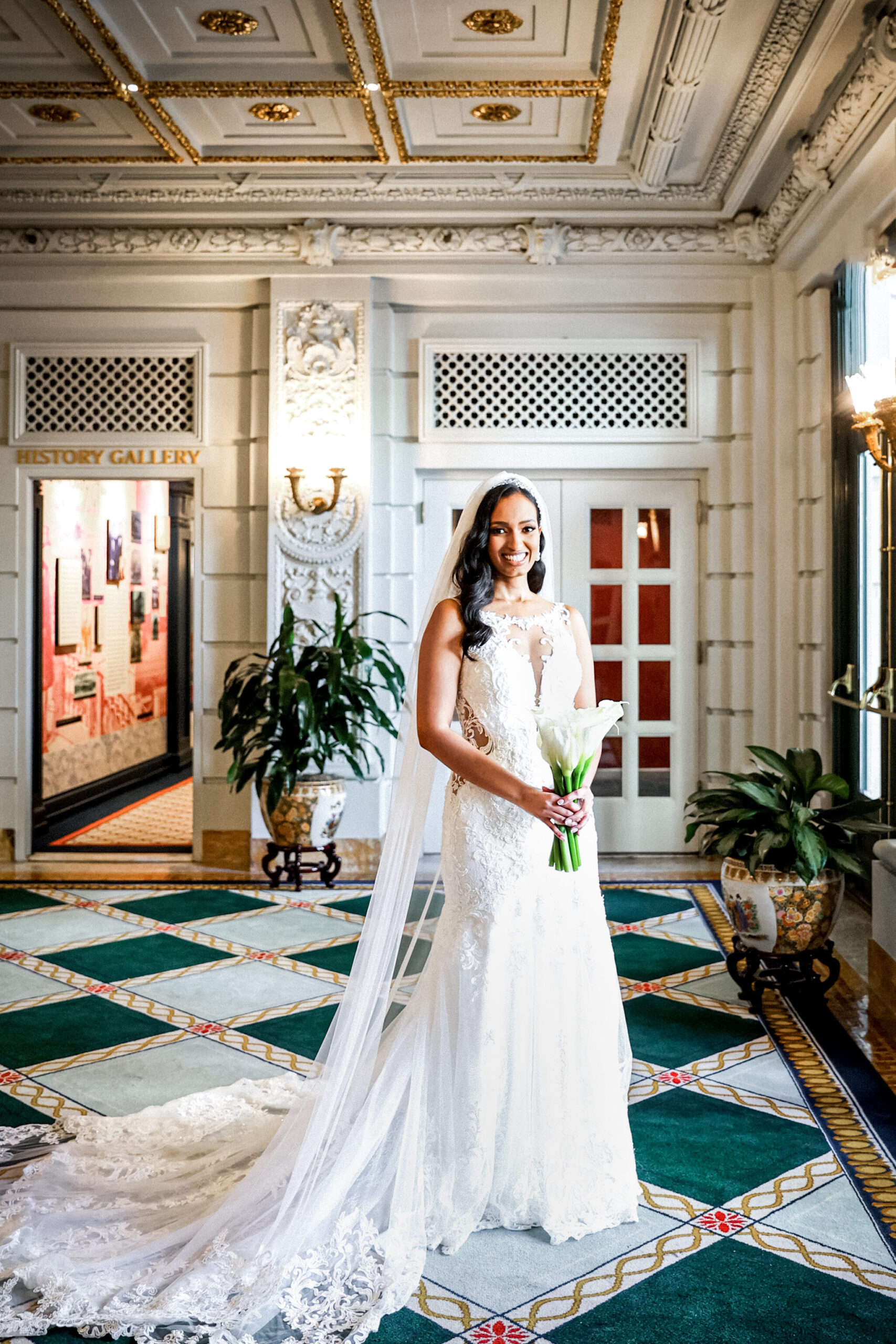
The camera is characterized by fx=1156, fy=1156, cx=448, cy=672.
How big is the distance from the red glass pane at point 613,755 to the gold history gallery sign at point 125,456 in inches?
116

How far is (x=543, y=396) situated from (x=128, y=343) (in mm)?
2440

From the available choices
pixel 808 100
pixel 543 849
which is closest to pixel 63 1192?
pixel 543 849

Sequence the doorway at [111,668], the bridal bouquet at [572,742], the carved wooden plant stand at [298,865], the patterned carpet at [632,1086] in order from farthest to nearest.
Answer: the doorway at [111,668] → the carved wooden plant stand at [298,865] → the bridal bouquet at [572,742] → the patterned carpet at [632,1086]

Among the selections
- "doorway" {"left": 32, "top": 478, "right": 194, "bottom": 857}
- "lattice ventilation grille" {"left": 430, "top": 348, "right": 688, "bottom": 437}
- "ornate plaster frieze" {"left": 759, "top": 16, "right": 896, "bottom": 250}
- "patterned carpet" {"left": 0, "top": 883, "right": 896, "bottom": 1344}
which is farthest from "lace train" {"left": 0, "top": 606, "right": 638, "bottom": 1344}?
"doorway" {"left": 32, "top": 478, "right": 194, "bottom": 857}

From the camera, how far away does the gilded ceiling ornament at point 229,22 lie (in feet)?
15.1

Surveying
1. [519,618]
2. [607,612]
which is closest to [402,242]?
[607,612]

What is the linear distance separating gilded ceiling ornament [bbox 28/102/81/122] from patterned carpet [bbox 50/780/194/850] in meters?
4.06

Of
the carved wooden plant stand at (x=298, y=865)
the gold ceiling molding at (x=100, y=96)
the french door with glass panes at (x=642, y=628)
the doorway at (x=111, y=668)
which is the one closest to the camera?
the gold ceiling molding at (x=100, y=96)

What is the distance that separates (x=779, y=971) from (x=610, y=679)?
10.1ft

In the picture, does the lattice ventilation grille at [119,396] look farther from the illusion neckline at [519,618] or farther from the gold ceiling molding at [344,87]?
the illusion neckline at [519,618]

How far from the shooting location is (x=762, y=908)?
3.94 meters

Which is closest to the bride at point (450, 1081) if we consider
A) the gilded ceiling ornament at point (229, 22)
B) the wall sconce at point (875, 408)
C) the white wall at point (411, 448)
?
the wall sconce at point (875, 408)

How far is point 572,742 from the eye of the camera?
2.42 metres

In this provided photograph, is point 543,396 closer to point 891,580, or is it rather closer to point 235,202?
point 235,202
